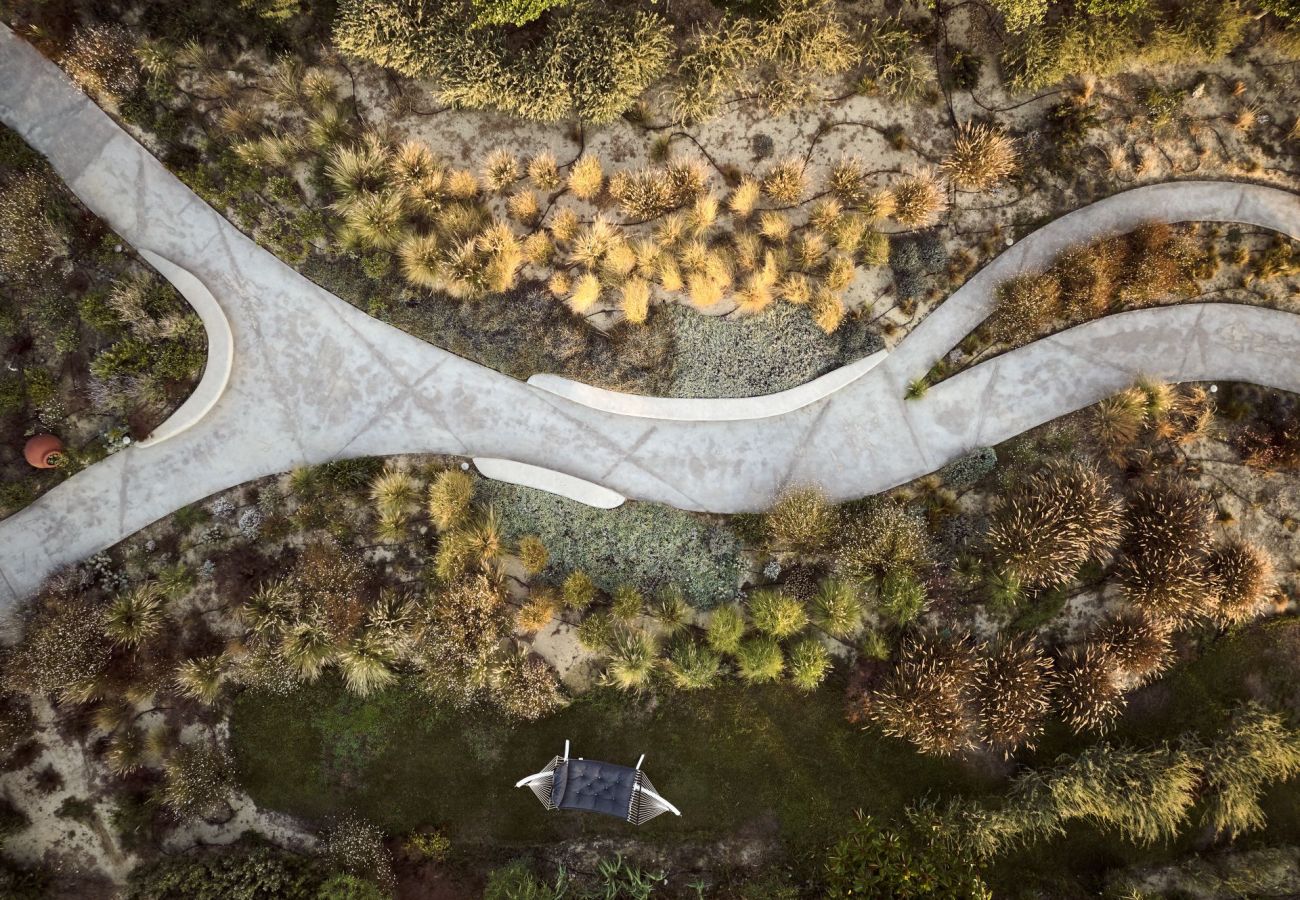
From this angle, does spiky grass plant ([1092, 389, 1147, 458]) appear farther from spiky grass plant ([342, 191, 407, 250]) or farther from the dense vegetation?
the dense vegetation

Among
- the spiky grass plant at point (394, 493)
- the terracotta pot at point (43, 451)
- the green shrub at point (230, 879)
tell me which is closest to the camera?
the green shrub at point (230, 879)

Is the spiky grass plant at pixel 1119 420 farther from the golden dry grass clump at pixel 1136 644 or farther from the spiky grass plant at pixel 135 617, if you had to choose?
the spiky grass plant at pixel 135 617

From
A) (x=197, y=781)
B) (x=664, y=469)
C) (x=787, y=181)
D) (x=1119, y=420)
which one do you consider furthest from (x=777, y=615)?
(x=197, y=781)

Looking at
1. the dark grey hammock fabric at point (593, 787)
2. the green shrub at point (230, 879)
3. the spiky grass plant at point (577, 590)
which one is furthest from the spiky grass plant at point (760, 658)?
the green shrub at point (230, 879)

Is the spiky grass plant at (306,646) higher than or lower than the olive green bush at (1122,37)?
lower

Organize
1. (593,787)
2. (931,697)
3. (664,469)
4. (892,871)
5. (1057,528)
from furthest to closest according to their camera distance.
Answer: (664,469)
(593,787)
(1057,528)
(931,697)
(892,871)

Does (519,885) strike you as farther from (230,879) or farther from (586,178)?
(586,178)
